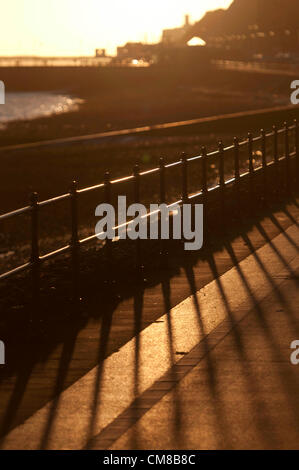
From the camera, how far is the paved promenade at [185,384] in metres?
6.90

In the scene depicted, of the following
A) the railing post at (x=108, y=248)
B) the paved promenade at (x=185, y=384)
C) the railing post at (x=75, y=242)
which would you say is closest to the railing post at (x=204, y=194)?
the railing post at (x=108, y=248)

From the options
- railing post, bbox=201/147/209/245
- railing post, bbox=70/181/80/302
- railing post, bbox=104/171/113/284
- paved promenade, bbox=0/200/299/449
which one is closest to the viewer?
paved promenade, bbox=0/200/299/449

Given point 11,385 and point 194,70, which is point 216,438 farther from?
point 194,70

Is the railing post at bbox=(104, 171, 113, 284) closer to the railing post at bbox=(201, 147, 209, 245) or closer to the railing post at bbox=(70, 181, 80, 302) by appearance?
the railing post at bbox=(70, 181, 80, 302)

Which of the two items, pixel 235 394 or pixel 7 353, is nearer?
pixel 235 394

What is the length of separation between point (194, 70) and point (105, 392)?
189481mm

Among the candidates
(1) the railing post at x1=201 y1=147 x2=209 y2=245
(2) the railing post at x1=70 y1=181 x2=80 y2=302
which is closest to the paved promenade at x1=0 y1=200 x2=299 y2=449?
(2) the railing post at x1=70 y1=181 x2=80 y2=302

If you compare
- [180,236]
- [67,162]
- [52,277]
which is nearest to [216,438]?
[52,277]

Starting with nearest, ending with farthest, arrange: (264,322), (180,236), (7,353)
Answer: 1. (7,353)
2. (264,322)
3. (180,236)

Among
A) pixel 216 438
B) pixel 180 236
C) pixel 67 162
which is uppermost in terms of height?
pixel 216 438

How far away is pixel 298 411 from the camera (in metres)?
7.34

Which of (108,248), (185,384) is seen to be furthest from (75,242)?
(185,384)

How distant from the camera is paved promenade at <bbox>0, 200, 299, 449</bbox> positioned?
6.90 meters

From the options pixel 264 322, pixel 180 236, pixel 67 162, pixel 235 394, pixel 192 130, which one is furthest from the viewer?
pixel 192 130
